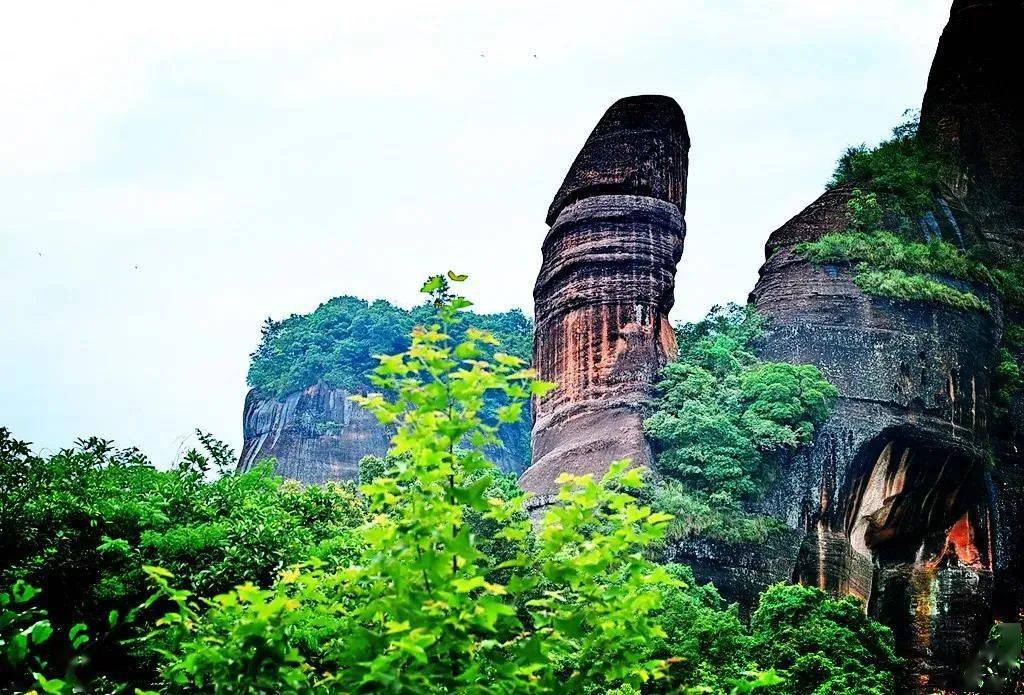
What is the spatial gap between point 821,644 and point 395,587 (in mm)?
10976

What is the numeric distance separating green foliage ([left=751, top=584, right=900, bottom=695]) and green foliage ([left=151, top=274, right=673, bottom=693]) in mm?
8966

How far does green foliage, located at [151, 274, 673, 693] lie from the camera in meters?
3.73

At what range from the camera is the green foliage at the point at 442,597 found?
3.73 m

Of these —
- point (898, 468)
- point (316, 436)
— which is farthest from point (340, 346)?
point (898, 468)

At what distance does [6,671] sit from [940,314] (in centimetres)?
1854

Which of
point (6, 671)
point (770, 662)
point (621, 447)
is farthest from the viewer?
point (621, 447)

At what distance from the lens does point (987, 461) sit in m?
21.3

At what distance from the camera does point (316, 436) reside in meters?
42.1

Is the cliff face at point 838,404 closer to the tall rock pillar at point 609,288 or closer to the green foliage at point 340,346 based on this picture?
the tall rock pillar at point 609,288

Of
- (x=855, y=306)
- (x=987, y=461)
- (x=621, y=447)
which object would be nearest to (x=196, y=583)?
(x=621, y=447)

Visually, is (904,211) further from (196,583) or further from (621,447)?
(196,583)

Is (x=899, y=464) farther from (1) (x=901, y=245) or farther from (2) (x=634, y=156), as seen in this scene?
Result: (2) (x=634, y=156)

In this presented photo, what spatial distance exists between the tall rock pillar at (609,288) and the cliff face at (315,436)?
20.0m

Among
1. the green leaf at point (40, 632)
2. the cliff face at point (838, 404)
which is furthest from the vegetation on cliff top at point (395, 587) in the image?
the cliff face at point (838, 404)
